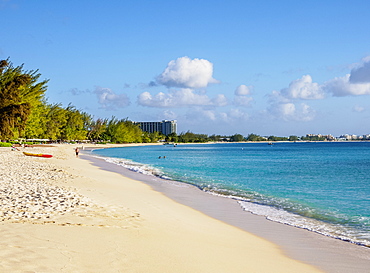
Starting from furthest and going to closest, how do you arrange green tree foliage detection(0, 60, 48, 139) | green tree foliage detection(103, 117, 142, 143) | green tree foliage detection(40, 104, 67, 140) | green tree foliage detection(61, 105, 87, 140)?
1. green tree foliage detection(103, 117, 142, 143)
2. green tree foliage detection(61, 105, 87, 140)
3. green tree foliage detection(40, 104, 67, 140)
4. green tree foliage detection(0, 60, 48, 139)

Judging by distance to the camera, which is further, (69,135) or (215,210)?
(69,135)

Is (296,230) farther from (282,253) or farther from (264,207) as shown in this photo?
(264,207)

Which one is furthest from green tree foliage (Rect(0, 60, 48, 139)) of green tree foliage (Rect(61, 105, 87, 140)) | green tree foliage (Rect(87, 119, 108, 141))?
green tree foliage (Rect(87, 119, 108, 141))

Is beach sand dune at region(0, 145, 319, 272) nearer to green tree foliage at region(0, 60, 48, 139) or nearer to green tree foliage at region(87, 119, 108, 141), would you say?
green tree foliage at region(0, 60, 48, 139)

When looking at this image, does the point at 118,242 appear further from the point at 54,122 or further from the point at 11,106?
the point at 54,122

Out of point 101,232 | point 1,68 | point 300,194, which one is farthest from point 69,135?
point 101,232

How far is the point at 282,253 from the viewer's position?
757 cm

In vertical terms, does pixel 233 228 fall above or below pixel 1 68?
→ below

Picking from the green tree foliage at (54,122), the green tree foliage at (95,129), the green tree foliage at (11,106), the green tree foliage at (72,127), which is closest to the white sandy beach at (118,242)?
the green tree foliage at (11,106)

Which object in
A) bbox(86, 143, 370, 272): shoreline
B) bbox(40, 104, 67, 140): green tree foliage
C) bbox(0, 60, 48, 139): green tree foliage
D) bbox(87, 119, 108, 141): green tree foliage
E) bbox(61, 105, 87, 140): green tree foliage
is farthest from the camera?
bbox(87, 119, 108, 141): green tree foliage

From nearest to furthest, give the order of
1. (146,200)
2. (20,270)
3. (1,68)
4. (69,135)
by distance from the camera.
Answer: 1. (20,270)
2. (146,200)
3. (1,68)
4. (69,135)

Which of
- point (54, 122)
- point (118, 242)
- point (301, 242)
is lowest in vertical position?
point (301, 242)

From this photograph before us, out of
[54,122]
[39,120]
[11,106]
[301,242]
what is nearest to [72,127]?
[54,122]

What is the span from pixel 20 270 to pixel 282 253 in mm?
5264
